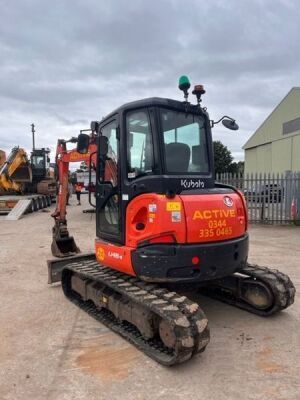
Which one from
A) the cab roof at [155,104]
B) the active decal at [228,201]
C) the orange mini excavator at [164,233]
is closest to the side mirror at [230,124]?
the orange mini excavator at [164,233]

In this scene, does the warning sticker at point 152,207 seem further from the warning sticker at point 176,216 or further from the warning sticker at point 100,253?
the warning sticker at point 100,253

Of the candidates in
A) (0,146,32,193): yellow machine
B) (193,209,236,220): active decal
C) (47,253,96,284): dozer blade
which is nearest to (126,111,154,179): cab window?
(193,209,236,220): active decal

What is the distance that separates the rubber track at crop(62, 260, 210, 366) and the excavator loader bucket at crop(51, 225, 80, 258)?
329 centimetres

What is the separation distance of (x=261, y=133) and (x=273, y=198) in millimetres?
25308

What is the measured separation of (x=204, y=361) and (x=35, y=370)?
1.68 meters

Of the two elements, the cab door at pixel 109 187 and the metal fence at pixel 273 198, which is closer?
the cab door at pixel 109 187

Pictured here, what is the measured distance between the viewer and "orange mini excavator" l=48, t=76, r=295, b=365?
4.25m

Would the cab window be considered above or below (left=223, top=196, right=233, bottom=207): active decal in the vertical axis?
above

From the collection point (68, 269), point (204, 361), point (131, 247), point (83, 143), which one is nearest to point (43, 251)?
point (68, 269)

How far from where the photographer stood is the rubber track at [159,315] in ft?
12.4

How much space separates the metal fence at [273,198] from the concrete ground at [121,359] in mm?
9208

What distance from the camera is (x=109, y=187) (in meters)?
5.18

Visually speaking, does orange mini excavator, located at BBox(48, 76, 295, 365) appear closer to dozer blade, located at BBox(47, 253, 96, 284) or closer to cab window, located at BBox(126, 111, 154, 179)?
cab window, located at BBox(126, 111, 154, 179)

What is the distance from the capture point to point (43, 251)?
9.96 metres
